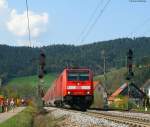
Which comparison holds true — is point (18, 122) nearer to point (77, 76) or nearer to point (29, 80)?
point (77, 76)

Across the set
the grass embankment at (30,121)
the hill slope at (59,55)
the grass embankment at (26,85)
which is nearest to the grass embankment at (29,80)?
the grass embankment at (26,85)

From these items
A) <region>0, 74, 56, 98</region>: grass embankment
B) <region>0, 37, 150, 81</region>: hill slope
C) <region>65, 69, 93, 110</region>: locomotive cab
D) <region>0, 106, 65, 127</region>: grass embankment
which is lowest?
<region>0, 106, 65, 127</region>: grass embankment

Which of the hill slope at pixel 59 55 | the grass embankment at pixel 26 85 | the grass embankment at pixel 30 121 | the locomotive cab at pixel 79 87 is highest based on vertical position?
the hill slope at pixel 59 55

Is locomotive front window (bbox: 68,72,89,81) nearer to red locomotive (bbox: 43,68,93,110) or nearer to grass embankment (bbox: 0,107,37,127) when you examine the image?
red locomotive (bbox: 43,68,93,110)

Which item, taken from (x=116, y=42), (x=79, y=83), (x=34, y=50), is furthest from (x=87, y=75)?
(x=116, y=42)

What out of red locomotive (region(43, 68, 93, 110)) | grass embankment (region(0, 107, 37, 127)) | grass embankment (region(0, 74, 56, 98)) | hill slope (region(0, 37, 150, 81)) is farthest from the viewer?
hill slope (region(0, 37, 150, 81))

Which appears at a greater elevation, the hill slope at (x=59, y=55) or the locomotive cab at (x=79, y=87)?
the hill slope at (x=59, y=55)

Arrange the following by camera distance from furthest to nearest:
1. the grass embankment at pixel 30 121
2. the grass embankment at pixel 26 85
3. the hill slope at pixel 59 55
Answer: the hill slope at pixel 59 55 < the grass embankment at pixel 26 85 < the grass embankment at pixel 30 121

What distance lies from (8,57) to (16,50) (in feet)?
28.4

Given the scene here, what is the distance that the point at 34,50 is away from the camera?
112750mm

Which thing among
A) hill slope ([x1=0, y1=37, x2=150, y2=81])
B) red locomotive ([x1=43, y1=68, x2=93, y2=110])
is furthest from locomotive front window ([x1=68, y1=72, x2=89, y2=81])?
hill slope ([x1=0, y1=37, x2=150, y2=81])

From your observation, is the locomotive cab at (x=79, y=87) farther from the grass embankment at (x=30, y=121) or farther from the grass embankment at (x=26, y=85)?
the grass embankment at (x=26, y=85)

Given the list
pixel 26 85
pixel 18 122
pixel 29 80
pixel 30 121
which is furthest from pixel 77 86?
pixel 29 80

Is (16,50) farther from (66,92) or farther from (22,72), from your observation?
(66,92)
